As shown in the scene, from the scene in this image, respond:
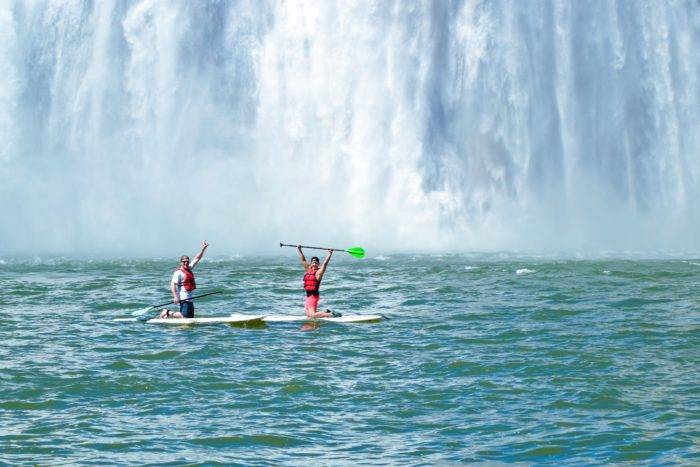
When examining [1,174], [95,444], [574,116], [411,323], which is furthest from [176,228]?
[95,444]

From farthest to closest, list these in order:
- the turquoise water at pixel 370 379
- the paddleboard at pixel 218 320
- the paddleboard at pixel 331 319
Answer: the paddleboard at pixel 331 319 < the paddleboard at pixel 218 320 < the turquoise water at pixel 370 379

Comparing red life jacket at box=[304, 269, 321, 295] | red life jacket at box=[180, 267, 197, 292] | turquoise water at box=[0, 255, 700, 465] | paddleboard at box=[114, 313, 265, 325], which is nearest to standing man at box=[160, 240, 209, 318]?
red life jacket at box=[180, 267, 197, 292]

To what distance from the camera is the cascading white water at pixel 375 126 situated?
181 ft

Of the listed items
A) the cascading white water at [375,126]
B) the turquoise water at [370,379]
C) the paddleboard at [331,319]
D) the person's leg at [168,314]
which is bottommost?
the turquoise water at [370,379]

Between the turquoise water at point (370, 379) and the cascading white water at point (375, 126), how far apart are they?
846 inches

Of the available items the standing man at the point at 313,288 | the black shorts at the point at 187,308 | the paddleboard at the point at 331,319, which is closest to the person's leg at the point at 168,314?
the black shorts at the point at 187,308

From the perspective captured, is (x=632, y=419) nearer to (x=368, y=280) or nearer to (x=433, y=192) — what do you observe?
(x=368, y=280)

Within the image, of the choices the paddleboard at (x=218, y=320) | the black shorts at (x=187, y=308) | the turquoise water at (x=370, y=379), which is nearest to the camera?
the turquoise water at (x=370, y=379)

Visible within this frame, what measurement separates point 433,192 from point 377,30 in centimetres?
848

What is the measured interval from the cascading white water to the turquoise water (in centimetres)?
2149

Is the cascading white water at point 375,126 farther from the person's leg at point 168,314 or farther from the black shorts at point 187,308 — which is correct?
the black shorts at point 187,308

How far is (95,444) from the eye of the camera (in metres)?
15.8

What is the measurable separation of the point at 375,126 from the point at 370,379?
36741 mm

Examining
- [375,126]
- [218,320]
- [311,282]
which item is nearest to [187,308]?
[218,320]
